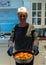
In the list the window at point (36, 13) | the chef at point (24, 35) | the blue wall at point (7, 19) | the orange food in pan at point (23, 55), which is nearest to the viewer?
the orange food in pan at point (23, 55)

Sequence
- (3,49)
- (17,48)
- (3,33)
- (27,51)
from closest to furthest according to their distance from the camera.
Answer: (27,51)
(17,48)
(3,49)
(3,33)

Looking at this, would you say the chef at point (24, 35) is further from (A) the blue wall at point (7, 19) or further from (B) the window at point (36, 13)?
(A) the blue wall at point (7, 19)

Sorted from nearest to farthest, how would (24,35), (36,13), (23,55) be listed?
(23,55) < (24,35) < (36,13)

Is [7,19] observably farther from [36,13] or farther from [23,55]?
[23,55]

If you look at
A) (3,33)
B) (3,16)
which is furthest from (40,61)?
(3,16)

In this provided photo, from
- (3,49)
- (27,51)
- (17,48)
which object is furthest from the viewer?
(3,49)

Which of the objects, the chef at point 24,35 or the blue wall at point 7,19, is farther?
the blue wall at point 7,19

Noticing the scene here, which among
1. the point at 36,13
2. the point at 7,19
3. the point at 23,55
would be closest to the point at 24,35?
the point at 23,55

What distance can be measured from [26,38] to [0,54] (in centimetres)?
179

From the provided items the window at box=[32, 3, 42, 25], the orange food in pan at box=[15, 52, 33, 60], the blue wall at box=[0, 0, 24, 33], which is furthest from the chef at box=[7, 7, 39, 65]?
the blue wall at box=[0, 0, 24, 33]

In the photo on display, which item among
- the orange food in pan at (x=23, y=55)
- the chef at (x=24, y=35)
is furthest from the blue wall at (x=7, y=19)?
the orange food in pan at (x=23, y=55)

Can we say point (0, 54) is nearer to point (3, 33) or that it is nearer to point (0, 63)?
point (0, 63)

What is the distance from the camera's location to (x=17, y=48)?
2658mm

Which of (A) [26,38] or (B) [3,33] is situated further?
(B) [3,33]
